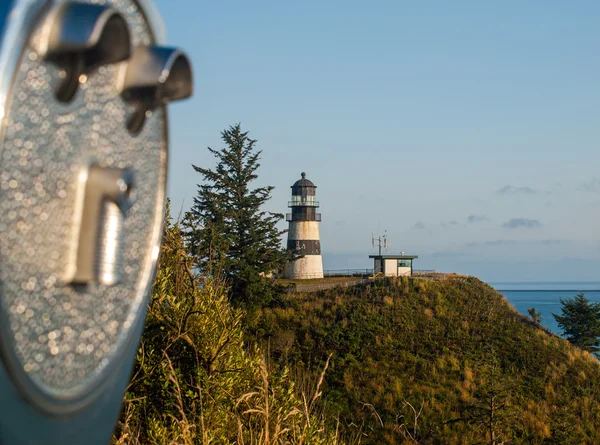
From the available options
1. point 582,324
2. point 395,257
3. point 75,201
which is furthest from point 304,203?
point 75,201

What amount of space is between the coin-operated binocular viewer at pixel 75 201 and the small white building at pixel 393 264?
39.2 m

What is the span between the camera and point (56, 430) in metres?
0.90

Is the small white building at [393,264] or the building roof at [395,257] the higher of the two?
the building roof at [395,257]

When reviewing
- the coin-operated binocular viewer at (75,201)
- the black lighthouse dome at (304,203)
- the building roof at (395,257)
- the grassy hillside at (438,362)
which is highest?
the black lighthouse dome at (304,203)

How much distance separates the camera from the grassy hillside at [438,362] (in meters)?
18.2

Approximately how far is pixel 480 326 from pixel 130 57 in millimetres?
28264

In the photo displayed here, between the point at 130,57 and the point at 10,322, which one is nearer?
the point at 10,322

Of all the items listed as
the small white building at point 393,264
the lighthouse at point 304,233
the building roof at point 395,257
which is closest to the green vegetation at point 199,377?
the lighthouse at point 304,233

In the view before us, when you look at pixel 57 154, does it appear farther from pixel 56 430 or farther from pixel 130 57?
pixel 56 430

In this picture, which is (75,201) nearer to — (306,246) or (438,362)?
(438,362)

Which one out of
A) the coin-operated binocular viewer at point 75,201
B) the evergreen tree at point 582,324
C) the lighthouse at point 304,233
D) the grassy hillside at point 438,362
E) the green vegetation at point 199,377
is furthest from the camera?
the lighthouse at point 304,233

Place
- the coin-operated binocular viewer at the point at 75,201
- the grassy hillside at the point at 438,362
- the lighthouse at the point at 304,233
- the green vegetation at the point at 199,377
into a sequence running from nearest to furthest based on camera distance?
1. the coin-operated binocular viewer at the point at 75,201
2. the green vegetation at the point at 199,377
3. the grassy hillside at the point at 438,362
4. the lighthouse at the point at 304,233

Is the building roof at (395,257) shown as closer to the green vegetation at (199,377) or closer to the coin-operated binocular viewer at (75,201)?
the green vegetation at (199,377)

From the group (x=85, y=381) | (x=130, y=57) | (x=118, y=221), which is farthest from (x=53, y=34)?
(x=85, y=381)
